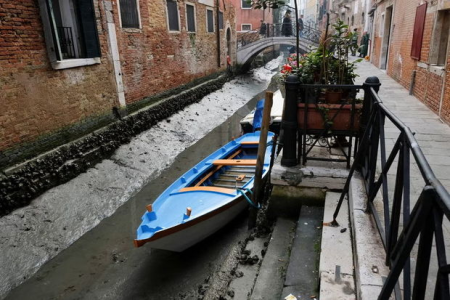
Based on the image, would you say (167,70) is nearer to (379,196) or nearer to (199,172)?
(199,172)

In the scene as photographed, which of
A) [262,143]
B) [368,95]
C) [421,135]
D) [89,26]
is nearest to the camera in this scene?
[368,95]

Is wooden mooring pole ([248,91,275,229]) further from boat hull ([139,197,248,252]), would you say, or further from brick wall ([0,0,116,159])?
brick wall ([0,0,116,159])

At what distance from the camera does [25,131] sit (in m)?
5.52

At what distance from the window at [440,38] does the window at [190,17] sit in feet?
25.9

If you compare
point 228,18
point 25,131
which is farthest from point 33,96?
point 228,18

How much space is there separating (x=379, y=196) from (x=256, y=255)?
4.25 ft

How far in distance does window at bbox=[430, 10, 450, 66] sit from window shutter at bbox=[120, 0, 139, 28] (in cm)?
657

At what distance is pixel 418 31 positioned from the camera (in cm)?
747

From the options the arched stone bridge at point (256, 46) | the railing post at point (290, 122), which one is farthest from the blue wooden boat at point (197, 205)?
the arched stone bridge at point (256, 46)

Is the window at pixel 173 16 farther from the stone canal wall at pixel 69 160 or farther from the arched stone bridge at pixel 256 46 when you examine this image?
the arched stone bridge at pixel 256 46

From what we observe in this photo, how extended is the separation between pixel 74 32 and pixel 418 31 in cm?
707

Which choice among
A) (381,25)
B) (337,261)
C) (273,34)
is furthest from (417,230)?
(273,34)

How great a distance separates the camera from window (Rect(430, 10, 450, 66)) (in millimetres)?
6340

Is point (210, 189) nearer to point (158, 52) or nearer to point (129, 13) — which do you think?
point (129, 13)
